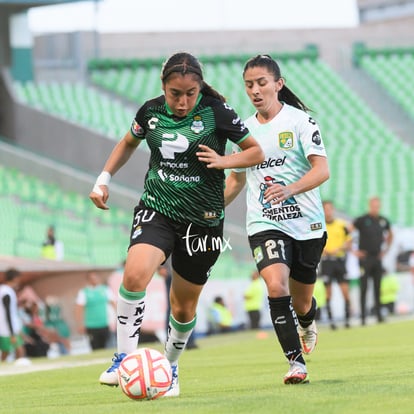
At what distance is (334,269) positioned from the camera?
863 inches

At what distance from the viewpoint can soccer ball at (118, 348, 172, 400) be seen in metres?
7.51

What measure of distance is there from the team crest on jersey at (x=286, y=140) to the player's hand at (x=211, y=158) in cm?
112

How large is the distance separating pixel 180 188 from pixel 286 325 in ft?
4.06

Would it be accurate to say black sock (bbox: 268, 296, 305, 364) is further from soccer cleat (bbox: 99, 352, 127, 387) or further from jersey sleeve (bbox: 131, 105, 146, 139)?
jersey sleeve (bbox: 131, 105, 146, 139)

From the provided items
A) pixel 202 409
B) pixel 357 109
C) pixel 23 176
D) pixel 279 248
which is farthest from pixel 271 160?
pixel 357 109

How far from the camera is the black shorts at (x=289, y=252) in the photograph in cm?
858

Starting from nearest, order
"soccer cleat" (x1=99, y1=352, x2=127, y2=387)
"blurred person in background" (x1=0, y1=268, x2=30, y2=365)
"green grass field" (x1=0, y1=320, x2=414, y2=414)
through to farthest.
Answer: "green grass field" (x1=0, y1=320, x2=414, y2=414) → "soccer cleat" (x1=99, y1=352, x2=127, y2=387) → "blurred person in background" (x1=0, y1=268, x2=30, y2=365)

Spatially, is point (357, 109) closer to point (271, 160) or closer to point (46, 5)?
point (46, 5)

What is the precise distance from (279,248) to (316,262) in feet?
1.74

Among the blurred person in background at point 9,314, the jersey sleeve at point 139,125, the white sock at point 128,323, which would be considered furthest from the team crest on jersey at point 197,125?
the blurred person in background at point 9,314

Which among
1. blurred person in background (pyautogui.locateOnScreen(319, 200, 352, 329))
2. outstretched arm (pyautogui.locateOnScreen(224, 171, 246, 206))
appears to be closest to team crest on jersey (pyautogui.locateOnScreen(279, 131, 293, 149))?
outstretched arm (pyautogui.locateOnScreen(224, 171, 246, 206))

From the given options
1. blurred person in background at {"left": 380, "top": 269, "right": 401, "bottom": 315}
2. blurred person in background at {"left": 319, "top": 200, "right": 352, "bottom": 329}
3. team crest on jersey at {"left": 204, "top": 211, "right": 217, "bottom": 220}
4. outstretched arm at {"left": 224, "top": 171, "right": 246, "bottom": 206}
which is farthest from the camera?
blurred person in background at {"left": 380, "top": 269, "right": 401, "bottom": 315}

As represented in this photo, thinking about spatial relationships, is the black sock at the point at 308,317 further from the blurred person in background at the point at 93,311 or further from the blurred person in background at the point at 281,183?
the blurred person in background at the point at 93,311

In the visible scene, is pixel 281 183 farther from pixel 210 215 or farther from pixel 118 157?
pixel 118 157
